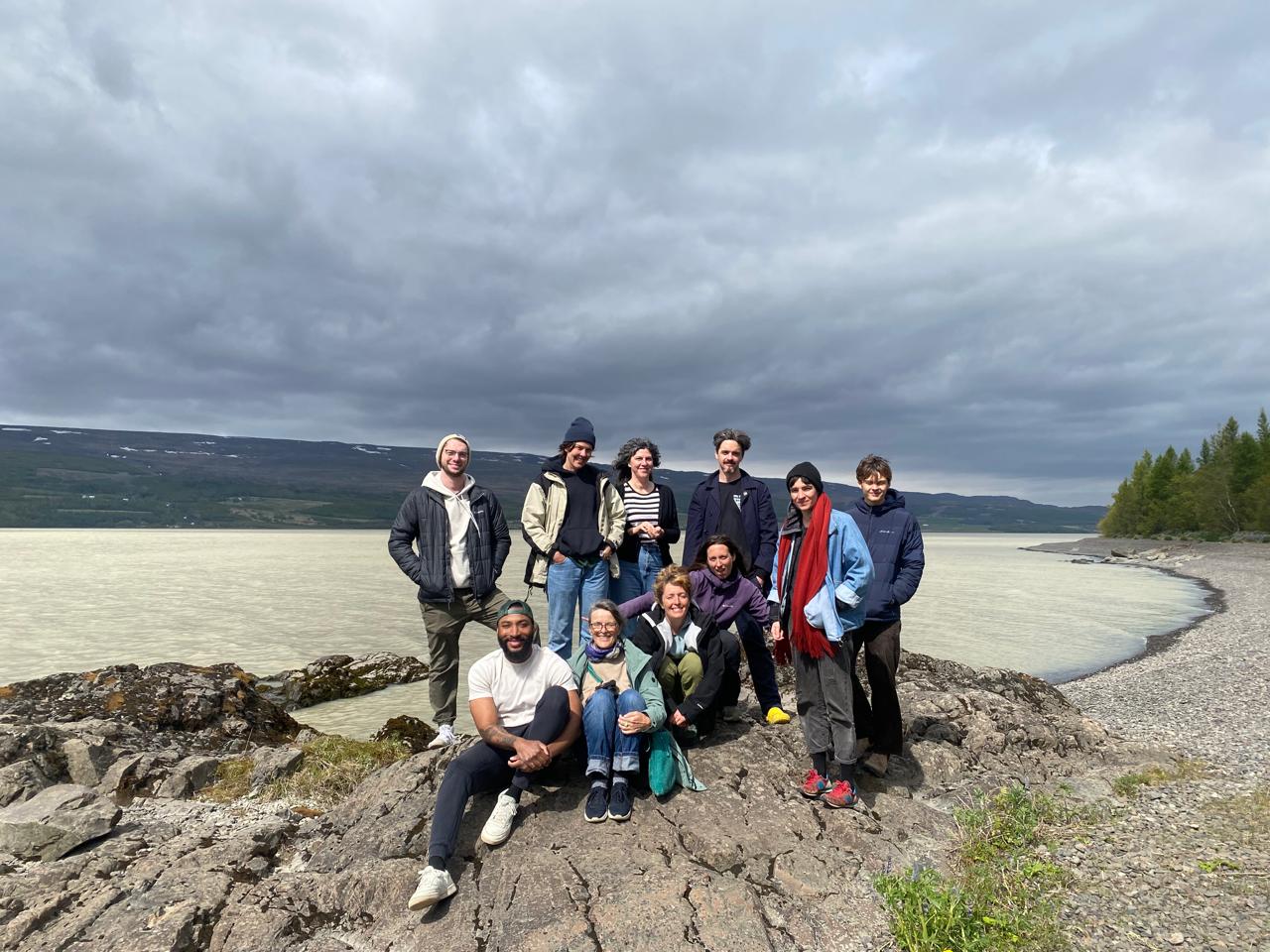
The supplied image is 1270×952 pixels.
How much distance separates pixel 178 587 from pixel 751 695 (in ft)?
145

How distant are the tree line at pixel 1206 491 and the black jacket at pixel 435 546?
3544 inches

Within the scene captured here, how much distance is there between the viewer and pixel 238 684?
12219 millimetres

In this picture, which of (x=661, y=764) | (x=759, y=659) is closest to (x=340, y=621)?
(x=759, y=659)

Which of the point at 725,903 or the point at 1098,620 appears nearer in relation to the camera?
the point at 725,903

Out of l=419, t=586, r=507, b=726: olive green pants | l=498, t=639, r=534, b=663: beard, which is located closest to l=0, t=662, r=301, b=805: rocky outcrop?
l=419, t=586, r=507, b=726: olive green pants

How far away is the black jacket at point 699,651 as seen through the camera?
20.5ft

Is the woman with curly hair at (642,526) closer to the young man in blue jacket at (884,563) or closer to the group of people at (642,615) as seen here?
the group of people at (642,615)

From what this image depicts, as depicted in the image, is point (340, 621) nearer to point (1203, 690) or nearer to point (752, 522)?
point (752, 522)

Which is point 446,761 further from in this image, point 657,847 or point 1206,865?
point 1206,865

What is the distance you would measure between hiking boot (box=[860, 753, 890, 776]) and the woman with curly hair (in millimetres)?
2758

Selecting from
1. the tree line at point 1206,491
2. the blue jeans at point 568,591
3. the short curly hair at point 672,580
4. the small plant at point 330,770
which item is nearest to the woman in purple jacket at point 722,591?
the short curly hair at point 672,580

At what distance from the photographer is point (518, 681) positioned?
5582 millimetres

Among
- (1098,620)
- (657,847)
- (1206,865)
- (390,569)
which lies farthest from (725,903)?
(390,569)

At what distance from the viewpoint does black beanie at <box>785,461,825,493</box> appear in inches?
231
